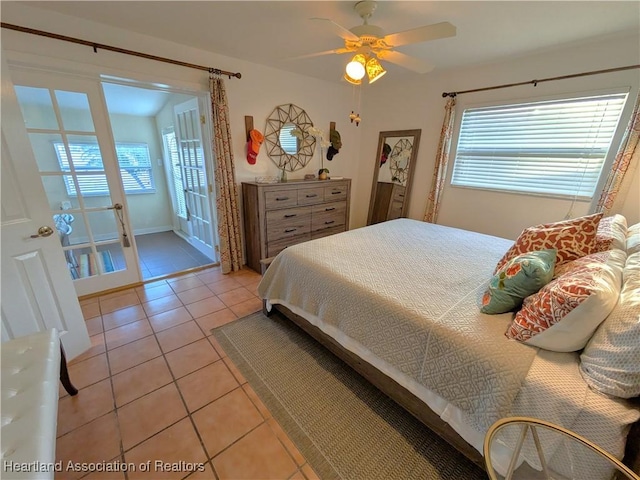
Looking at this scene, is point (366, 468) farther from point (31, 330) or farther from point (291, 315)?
point (31, 330)

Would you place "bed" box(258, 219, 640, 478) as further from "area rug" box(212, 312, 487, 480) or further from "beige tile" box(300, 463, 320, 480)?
"beige tile" box(300, 463, 320, 480)

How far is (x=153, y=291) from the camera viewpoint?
2.77m

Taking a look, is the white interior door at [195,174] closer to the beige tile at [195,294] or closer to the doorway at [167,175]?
the doorway at [167,175]

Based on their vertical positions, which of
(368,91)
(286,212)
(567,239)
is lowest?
(286,212)

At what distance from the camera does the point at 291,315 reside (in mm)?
2113

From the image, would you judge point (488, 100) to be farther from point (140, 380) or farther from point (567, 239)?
point (140, 380)

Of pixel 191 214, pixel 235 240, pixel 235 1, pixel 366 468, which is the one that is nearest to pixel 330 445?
pixel 366 468

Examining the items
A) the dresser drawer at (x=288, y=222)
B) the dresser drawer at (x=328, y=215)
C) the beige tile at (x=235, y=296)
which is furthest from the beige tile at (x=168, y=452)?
the dresser drawer at (x=328, y=215)

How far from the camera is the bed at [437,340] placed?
0.94 meters

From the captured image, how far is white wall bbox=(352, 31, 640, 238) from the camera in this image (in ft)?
7.35

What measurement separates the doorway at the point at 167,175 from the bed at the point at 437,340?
1.83m

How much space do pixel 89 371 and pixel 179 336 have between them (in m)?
0.55

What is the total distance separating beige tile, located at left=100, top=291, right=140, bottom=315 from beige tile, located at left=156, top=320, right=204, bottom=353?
69cm

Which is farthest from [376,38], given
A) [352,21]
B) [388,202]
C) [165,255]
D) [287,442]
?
[165,255]
